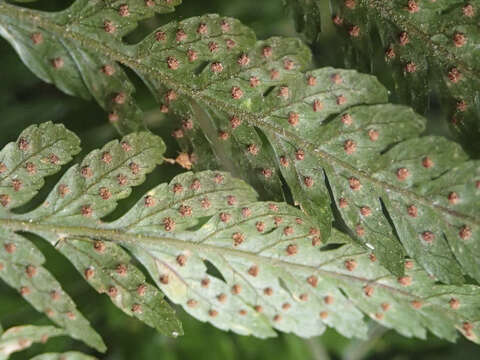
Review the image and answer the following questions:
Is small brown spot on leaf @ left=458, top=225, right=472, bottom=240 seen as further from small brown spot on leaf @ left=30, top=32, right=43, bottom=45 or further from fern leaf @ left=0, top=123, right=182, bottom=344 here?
small brown spot on leaf @ left=30, top=32, right=43, bottom=45

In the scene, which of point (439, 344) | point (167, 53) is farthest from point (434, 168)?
point (439, 344)

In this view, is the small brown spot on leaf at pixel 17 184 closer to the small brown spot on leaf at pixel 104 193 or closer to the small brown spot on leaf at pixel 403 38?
the small brown spot on leaf at pixel 104 193

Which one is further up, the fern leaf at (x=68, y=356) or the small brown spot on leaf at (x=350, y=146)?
the small brown spot on leaf at (x=350, y=146)

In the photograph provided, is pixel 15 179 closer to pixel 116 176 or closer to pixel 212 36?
pixel 116 176

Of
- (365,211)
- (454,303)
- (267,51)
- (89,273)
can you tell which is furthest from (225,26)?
(454,303)

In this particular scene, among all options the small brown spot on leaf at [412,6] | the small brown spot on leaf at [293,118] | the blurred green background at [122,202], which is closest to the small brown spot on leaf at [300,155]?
the small brown spot on leaf at [293,118]

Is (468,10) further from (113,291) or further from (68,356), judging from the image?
(68,356)

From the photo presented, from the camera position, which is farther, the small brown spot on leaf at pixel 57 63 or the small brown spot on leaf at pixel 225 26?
the small brown spot on leaf at pixel 57 63
